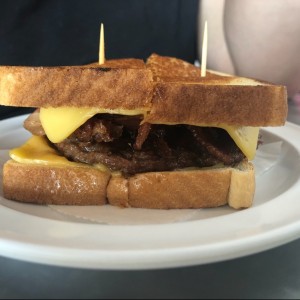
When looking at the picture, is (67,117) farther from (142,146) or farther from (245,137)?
(245,137)

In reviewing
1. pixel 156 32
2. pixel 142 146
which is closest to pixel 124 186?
pixel 142 146

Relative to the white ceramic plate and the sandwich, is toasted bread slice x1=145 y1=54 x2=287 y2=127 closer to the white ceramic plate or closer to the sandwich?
the sandwich

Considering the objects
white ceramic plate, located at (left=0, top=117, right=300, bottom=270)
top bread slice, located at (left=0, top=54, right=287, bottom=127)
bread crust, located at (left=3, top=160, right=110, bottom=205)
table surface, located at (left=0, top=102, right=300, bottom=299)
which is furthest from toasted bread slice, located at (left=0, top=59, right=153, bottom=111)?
table surface, located at (left=0, top=102, right=300, bottom=299)

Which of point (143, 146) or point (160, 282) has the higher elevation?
point (143, 146)

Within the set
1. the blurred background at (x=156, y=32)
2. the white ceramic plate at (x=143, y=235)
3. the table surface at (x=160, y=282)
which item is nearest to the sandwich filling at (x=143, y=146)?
the white ceramic plate at (x=143, y=235)

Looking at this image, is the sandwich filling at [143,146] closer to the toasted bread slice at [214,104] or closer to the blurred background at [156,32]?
the toasted bread slice at [214,104]

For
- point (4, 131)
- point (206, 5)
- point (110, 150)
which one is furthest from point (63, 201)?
point (206, 5)
